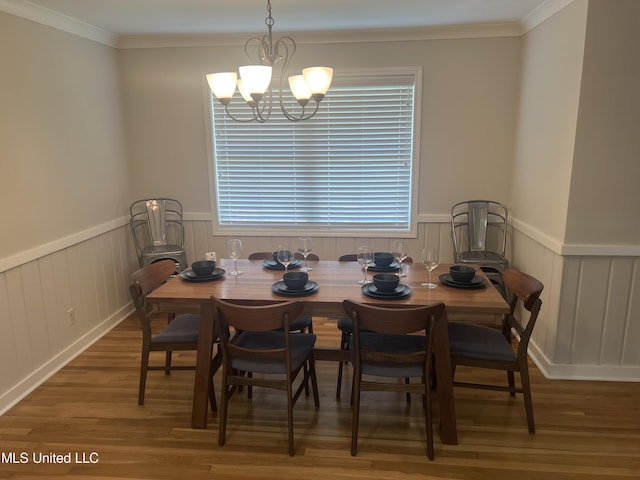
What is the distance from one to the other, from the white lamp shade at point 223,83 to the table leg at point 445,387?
1.66m

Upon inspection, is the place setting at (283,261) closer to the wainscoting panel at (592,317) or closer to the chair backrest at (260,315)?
the chair backrest at (260,315)

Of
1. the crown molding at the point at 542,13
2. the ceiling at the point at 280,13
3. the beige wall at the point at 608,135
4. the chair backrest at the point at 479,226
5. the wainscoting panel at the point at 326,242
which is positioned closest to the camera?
the beige wall at the point at 608,135

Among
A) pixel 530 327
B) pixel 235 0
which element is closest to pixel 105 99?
pixel 235 0

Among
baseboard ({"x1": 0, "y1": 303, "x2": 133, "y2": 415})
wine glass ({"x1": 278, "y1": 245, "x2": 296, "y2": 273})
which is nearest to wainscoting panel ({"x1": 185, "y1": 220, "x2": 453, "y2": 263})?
baseboard ({"x1": 0, "y1": 303, "x2": 133, "y2": 415})

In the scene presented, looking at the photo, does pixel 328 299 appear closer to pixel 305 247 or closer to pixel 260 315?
pixel 260 315

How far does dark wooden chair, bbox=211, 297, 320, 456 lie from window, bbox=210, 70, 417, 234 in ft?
6.25

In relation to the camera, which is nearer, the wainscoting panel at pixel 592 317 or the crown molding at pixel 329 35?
the wainscoting panel at pixel 592 317

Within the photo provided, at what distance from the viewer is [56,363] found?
3154mm

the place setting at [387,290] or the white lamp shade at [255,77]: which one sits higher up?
the white lamp shade at [255,77]

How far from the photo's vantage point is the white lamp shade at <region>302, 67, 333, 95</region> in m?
2.22

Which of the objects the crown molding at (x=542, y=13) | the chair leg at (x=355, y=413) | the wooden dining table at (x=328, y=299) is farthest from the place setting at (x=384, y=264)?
the crown molding at (x=542, y=13)

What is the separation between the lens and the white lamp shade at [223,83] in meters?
2.31

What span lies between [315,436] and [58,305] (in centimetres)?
210

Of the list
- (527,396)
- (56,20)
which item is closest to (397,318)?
(527,396)
